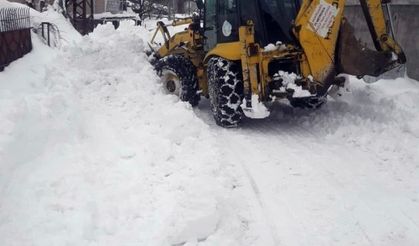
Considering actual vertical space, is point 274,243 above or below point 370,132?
below

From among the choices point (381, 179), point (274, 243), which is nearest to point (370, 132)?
point (381, 179)

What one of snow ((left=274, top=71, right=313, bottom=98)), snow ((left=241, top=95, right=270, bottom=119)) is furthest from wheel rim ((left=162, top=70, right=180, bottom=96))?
snow ((left=274, top=71, right=313, bottom=98))

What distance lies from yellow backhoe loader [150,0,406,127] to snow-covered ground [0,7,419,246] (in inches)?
24.4

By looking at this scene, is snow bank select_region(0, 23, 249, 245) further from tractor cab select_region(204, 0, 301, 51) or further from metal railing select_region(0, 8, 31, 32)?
tractor cab select_region(204, 0, 301, 51)

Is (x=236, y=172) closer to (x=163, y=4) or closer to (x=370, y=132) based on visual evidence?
(x=370, y=132)

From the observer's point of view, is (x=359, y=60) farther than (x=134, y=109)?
No

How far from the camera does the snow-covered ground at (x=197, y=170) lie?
430 cm

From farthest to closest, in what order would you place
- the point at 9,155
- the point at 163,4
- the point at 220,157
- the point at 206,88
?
the point at 163,4, the point at 206,88, the point at 220,157, the point at 9,155

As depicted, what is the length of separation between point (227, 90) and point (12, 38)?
560 centimetres

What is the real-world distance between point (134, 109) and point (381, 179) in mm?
4601

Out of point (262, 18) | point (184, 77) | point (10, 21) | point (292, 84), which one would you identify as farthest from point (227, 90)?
point (10, 21)

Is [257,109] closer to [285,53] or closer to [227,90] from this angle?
[227,90]

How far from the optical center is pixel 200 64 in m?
9.61

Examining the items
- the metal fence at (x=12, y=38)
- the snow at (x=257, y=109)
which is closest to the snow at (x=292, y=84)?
the snow at (x=257, y=109)
